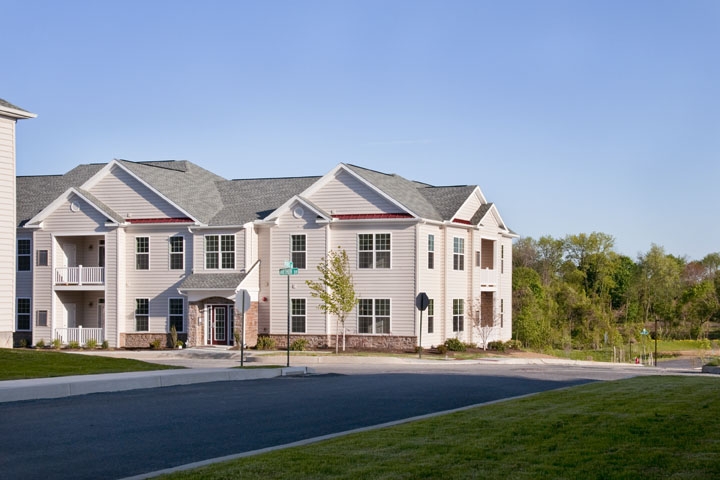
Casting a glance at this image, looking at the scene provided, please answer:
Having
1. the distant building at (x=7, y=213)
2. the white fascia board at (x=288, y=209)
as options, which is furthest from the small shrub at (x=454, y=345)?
the distant building at (x=7, y=213)

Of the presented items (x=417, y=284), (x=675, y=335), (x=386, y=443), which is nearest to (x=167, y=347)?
(x=417, y=284)

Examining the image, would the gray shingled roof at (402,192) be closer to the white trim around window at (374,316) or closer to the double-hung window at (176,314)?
the white trim around window at (374,316)

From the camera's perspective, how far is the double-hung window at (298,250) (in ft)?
157

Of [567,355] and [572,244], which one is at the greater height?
[572,244]

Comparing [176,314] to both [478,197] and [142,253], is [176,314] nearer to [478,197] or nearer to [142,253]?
[142,253]

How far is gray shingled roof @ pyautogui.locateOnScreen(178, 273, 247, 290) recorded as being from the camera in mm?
46625

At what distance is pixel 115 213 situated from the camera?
49.6m

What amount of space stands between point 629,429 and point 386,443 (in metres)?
3.39

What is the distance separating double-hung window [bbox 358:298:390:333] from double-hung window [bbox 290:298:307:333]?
2.97 meters

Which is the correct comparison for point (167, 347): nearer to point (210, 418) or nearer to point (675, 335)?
point (210, 418)

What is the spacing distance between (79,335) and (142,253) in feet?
17.9

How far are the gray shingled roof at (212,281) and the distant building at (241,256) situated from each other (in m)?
0.08

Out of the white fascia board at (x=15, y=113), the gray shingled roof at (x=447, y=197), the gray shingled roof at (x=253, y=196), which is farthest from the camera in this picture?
the gray shingled roof at (x=447, y=197)

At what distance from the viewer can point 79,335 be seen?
1959 inches
